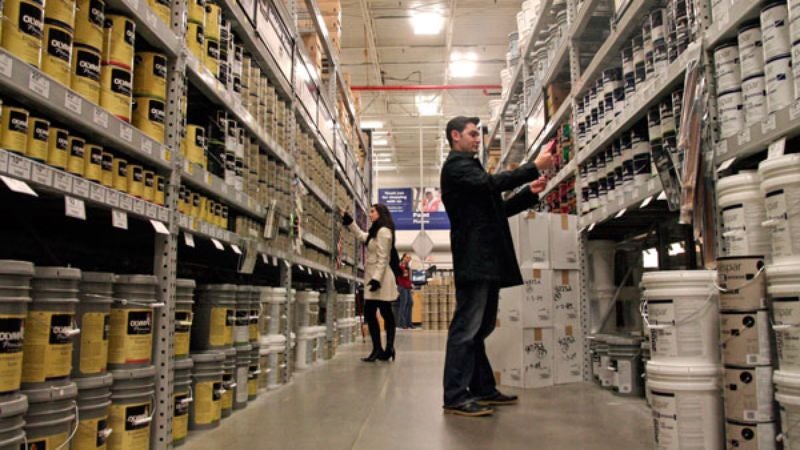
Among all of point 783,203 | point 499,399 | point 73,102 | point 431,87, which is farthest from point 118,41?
point 431,87

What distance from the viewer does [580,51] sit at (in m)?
4.95

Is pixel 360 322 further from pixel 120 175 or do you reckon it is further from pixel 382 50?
pixel 120 175

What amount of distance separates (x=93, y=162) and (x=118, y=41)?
0.48 meters

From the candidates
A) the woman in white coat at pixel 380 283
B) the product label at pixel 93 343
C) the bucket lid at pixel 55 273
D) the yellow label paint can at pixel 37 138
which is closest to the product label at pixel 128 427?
the product label at pixel 93 343

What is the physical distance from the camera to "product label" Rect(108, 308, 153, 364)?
2.11 meters

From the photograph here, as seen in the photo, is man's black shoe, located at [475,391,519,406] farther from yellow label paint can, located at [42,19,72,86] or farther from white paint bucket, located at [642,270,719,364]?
yellow label paint can, located at [42,19,72,86]

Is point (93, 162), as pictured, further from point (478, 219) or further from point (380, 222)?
point (380, 222)

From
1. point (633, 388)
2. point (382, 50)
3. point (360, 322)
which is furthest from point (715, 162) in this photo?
point (382, 50)

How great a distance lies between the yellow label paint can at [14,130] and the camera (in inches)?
62.5

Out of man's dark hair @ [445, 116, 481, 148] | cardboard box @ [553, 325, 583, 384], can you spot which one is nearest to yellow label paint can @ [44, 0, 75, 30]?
man's dark hair @ [445, 116, 481, 148]

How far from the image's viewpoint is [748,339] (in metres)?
1.95

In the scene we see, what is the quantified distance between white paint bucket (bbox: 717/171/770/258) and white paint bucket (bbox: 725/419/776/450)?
570mm

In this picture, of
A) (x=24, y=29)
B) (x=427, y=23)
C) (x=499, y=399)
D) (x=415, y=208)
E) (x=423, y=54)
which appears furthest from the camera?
(x=415, y=208)

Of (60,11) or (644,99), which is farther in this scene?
(644,99)
